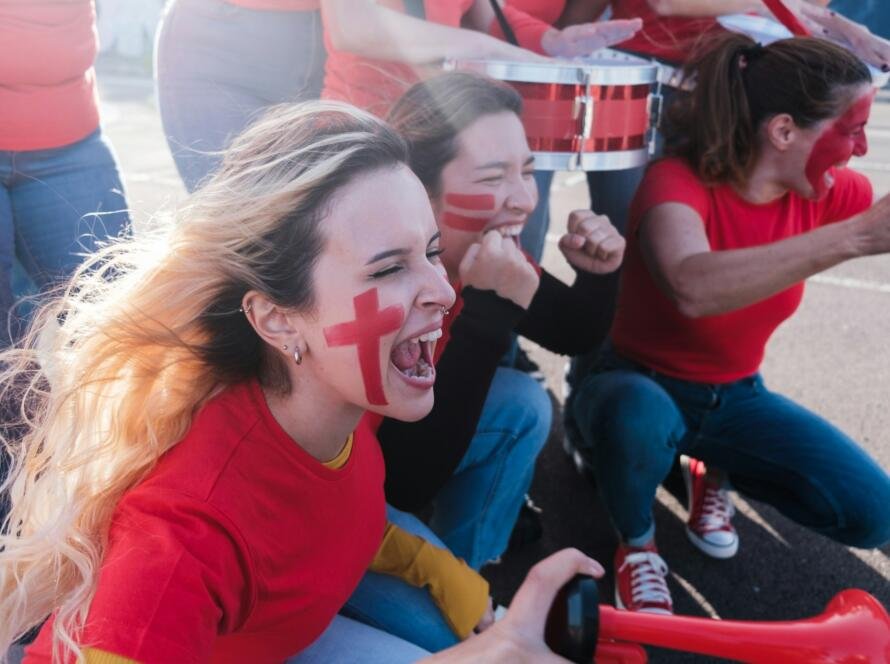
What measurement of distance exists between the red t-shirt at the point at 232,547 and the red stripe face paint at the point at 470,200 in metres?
0.63

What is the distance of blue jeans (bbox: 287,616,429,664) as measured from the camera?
1618mm

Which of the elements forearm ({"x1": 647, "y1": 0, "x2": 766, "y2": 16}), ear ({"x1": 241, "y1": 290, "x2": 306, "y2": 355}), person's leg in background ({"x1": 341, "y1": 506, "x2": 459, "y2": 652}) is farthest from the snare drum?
person's leg in background ({"x1": 341, "y1": 506, "x2": 459, "y2": 652})

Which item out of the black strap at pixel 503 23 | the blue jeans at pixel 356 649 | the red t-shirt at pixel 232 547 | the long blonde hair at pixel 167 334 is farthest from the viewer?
the black strap at pixel 503 23

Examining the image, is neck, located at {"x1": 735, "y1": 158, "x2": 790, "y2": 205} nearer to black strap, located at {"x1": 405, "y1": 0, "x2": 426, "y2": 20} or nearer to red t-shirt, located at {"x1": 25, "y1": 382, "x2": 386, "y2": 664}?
black strap, located at {"x1": 405, "y1": 0, "x2": 426, "y2": 20}

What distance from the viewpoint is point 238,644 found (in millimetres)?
1443

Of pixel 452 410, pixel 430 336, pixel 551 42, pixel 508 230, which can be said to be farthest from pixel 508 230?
pixel 551 42

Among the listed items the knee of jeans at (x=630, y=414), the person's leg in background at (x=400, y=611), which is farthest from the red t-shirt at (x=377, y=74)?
the person's leg in background at (x=400, y=611)

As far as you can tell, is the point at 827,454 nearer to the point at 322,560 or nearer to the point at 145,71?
the point at 322,560

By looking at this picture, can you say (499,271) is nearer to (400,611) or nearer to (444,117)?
(444,117)

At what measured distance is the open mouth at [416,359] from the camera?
1507 mm

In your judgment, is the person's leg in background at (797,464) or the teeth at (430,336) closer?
the teeth at (430,336)

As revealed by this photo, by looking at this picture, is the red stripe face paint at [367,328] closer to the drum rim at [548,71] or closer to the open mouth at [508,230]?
the open mouth at [508,230]

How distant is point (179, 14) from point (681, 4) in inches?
56.8

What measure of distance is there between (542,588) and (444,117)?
113 cm
